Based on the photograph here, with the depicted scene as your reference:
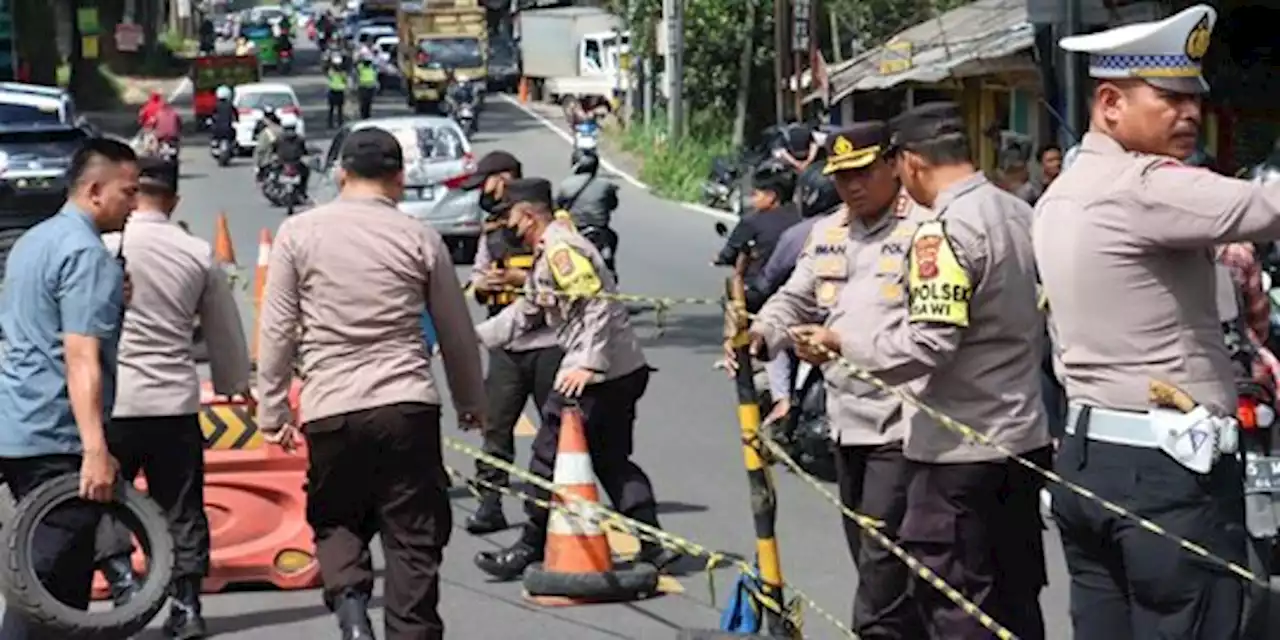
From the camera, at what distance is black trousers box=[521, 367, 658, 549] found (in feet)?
30.0

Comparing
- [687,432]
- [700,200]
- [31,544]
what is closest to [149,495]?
[31,544]

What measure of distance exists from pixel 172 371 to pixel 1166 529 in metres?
4.22

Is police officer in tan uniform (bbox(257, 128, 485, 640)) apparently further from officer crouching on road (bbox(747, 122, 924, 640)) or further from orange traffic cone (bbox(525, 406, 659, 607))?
orange traffic cone (bbox(525, 406, 659, 607))

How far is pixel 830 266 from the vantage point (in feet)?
23.7

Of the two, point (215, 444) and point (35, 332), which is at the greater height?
point (35, 332)

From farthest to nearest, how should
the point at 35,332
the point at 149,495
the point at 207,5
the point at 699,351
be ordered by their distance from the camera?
the point at 207,5
the point at 699,351
the point at 149,495
the point at 35,332

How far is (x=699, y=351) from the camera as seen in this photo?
690 inches

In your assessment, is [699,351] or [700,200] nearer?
[699,351]

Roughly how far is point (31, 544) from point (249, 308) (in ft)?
42.5

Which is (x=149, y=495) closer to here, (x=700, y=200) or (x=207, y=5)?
(x=700, y=200)

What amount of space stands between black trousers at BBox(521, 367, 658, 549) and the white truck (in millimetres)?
45055

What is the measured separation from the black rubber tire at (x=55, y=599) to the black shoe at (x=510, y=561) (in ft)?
6.84

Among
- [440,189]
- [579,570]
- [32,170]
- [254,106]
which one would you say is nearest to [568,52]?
[254,106]

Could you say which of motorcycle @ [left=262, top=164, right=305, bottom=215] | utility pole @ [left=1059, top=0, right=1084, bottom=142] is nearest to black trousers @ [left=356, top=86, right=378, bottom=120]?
motorcycle @ [left=262, top=164, right=305, bottom=215]
